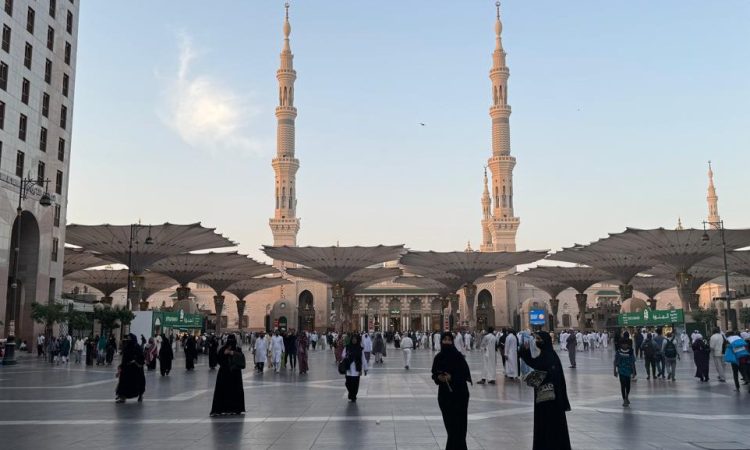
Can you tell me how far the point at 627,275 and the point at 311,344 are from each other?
2700cm

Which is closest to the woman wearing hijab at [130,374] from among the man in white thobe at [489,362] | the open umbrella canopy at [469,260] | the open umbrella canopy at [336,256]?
the man in white thobe at [489,362]

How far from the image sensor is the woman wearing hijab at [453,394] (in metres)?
7.09

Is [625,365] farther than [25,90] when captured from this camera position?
No

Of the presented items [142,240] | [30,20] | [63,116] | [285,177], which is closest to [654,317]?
[142,240]

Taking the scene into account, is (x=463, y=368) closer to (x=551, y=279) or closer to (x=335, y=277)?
(x=335, y=277)

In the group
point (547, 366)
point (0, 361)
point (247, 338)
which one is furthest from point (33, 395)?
point (247, 338)

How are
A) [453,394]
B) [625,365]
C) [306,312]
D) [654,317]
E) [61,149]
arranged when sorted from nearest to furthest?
[453,394] < [625,365] < [61,149] < [654,317] < [306,312]

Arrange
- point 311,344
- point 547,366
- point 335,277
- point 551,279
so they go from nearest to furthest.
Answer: point 547,366, point 311,344, point 335,277, point 551,279

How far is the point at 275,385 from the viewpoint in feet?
55.2

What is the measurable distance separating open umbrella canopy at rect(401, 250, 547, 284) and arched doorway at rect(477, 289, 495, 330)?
2923 cm

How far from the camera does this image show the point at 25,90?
→ 112ft

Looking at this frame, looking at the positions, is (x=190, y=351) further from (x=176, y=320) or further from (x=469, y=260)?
(x=469, y=260)

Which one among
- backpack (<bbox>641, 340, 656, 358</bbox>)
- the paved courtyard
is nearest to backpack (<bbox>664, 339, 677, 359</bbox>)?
backpack (<bbox>641, 340, 656, 358</bbox>)

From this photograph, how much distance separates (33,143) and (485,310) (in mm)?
61677
